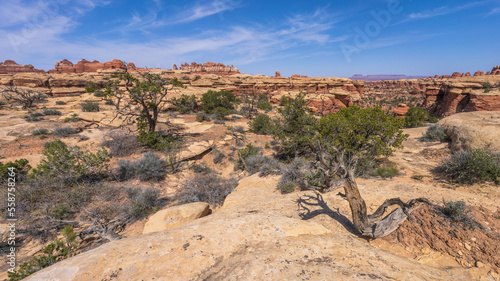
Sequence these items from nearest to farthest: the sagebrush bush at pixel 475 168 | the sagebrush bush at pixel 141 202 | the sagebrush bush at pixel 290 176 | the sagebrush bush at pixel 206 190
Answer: the sagebrush bush at pixel 475 168 → the sagebrush bush at pixel 141 202 → the sagebrush bush at pixel 206 190 → the sagebrush bush at pixel 290 176

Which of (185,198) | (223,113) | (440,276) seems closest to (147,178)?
(185,198)

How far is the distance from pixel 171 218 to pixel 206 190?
262cm

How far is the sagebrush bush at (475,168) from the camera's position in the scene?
21.3ft

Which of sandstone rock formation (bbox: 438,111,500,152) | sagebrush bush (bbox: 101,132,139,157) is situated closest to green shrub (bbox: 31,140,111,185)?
sagebrush bush (bbox: 101,132,139,157)

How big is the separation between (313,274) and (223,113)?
2067cm

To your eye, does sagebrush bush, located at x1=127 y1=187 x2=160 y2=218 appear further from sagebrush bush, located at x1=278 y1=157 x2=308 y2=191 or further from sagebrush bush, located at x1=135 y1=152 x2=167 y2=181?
sagebrush bush, located at x1=278 y1=157 x2=308 y2=191

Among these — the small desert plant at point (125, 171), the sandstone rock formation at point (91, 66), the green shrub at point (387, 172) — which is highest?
the sandstone rock formation at point (91, 66)

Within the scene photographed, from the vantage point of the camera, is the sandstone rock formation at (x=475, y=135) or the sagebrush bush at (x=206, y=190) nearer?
the sagebrush bush at (x=206, y=190)

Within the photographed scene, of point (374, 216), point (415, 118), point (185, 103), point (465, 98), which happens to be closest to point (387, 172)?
point (374, 216)

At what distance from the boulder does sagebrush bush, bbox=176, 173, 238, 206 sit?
60.6 inches

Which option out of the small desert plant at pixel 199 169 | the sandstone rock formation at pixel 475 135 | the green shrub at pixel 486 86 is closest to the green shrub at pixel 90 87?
the small desert plant at pixel 199 169

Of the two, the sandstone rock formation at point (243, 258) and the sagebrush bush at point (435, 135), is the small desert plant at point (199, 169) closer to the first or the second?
the sandstone rock formation at point (243, 258)

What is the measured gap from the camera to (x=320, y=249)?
118 inches

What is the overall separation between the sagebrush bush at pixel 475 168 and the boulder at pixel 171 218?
32.7 ft
